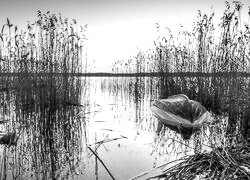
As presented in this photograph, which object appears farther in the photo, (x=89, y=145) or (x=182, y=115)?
(x=182, y=115)

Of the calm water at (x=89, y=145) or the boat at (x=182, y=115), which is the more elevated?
the boat at (x=182, y=115)

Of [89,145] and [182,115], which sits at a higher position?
[182,115]

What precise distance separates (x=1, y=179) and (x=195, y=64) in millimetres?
4732

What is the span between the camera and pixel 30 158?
6.09 feet

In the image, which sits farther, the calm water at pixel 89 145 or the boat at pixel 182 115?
the boat at pixel 182 115

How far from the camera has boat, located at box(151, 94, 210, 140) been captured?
119 inches

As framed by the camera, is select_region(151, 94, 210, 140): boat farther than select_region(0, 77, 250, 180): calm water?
Yes

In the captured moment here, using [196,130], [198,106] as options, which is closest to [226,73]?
[198,106]

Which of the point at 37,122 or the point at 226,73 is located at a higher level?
the point at 226,73

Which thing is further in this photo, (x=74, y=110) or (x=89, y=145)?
(x=74, y=110)

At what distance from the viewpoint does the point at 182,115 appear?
124 inches

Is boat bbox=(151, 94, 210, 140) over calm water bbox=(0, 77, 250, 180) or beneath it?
over

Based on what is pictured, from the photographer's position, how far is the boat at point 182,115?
3.02 m

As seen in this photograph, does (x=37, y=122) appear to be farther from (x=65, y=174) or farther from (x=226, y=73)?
(x=226, y=73)
